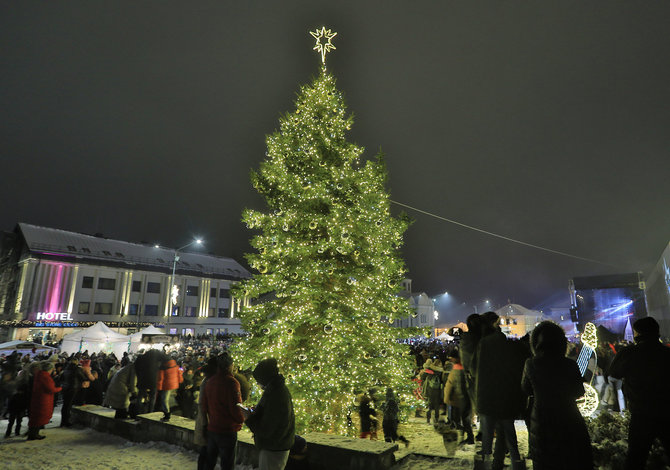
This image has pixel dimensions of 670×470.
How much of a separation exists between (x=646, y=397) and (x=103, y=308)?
2406 inches

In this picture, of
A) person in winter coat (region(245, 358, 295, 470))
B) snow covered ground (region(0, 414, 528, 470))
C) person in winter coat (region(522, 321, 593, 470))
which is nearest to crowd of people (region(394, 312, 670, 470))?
person in winter coat (region(522, 321, 593, 470))

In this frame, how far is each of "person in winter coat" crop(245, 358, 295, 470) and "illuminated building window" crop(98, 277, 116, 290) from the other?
58.6 meters

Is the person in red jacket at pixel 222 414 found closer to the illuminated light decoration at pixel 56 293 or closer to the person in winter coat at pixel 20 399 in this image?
the person in winter coat at pixel 20 399

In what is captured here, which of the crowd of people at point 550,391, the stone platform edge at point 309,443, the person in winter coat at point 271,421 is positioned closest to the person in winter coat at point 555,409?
the crowd of people at point 550,391

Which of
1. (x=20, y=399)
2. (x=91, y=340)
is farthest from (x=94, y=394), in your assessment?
(x=91, y=340)

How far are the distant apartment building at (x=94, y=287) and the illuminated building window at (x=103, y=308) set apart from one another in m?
0.13

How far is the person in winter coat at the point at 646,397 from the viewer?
12.2ft

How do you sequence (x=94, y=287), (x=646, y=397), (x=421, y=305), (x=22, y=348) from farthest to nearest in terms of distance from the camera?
(x=421, y=305) < (x=94, y=287) < (x=22, y=348) < (x=646, y=397)

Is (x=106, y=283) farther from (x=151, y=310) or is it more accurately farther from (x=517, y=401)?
(x=517, y=401)

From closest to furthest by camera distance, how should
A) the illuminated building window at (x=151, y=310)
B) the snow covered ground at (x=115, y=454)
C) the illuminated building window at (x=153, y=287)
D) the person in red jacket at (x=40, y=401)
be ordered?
the snow covered ground at (x=115, y=454)
the person in red jacket at (x=40, y=401)
the illuminated building window at (x=151, y=310)
the illuminated building window at (x=153, y=287)

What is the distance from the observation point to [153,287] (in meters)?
58.6

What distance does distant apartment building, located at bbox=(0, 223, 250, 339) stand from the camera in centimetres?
4675

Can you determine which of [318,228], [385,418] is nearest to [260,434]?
[385,418]

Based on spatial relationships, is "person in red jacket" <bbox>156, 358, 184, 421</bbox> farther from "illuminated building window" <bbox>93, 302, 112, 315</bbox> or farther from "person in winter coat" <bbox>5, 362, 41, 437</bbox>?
"illuminated building window" <bbox>93, 302, 112, 315</bbox>
